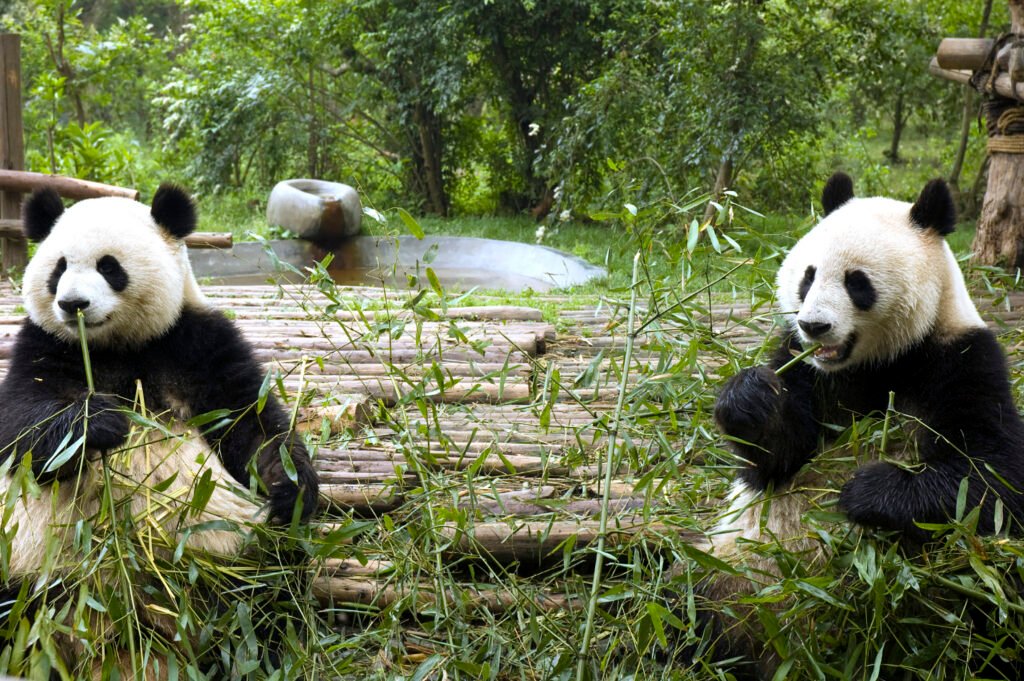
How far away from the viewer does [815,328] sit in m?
3.01

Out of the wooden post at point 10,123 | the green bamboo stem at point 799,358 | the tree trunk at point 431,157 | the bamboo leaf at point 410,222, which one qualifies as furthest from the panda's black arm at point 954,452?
the tree trunk at point 431,157

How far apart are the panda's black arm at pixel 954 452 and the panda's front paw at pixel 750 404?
318 millimetres

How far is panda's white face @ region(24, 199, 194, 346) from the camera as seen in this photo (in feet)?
10.5

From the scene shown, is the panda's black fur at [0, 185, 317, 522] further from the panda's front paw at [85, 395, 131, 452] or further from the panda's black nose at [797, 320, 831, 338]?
the panda's black nose at [797, 320, 831, 338]

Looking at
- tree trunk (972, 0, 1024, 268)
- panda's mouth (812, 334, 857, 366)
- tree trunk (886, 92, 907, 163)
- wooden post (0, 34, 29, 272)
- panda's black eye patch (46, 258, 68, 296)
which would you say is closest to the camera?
panda's mouth (812, 334, 857, 366)

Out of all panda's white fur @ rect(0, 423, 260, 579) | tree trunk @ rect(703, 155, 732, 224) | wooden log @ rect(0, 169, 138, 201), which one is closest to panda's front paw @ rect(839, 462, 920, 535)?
panda's white fur @ rect(0, 423, 260, 579)

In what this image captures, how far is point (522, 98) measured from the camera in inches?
535

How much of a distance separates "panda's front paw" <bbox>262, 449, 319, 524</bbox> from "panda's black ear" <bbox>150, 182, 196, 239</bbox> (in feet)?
3.02

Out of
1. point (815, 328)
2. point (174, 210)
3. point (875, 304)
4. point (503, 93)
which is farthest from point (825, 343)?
point (503, 93)

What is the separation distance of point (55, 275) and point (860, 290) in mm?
2509

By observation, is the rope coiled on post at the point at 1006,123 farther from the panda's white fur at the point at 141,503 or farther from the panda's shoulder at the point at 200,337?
the panda's white fur at the point at 141,503

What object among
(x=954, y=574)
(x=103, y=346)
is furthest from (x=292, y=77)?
(x=954, y=574)

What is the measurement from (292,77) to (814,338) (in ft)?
41.5

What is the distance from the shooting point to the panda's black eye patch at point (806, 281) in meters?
3.16
